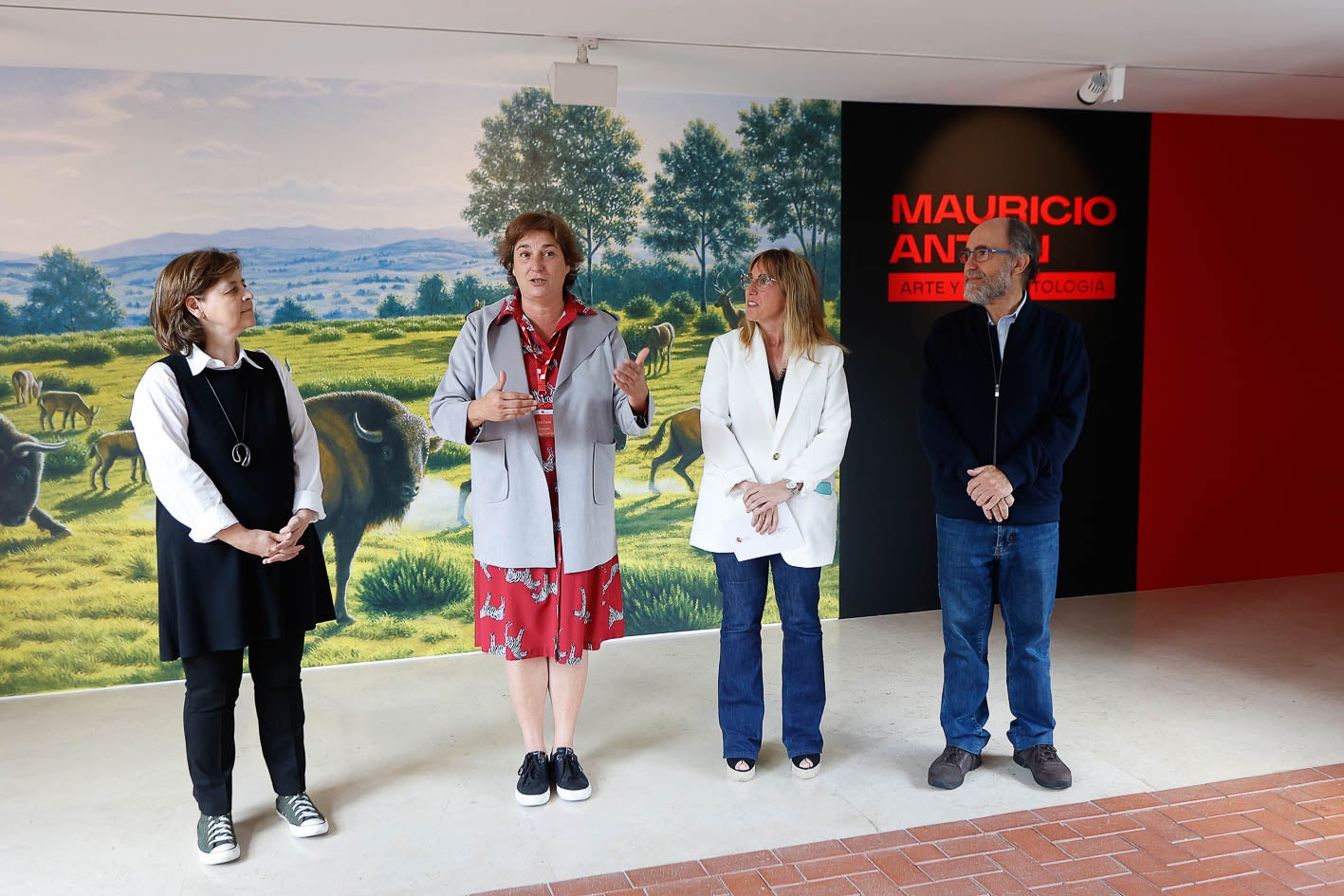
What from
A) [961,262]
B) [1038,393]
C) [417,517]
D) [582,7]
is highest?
[582,7]

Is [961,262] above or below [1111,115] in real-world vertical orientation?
below

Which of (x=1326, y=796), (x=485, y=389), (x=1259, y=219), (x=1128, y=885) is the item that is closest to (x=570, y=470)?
(x=485, y=389)

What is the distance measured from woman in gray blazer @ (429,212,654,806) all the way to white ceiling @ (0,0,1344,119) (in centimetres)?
109

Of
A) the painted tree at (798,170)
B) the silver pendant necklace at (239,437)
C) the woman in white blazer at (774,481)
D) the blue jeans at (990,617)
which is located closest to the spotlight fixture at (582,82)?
the painted tree at (798,170)

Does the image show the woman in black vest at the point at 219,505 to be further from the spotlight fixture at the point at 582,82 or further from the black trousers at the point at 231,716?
the spotlight fixture at the point at 582,82

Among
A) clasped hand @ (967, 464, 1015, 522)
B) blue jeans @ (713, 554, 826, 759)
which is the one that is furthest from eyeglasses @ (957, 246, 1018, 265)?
blue jeans @ (713, 554, 826, 759)

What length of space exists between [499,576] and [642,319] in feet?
7.32

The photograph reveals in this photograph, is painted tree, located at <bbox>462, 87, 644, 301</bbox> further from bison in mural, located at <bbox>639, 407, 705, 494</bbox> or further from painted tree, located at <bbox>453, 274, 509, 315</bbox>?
bison in mural, located at <bbox>639, 407, 705, 494</bbox>

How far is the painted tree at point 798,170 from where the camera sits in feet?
17.5

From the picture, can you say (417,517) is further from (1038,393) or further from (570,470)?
(1038,393)

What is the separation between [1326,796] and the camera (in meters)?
3.46

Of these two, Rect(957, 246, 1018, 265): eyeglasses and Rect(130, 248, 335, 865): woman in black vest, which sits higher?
Rect(957, 246, 1018, 265): eyeglasses

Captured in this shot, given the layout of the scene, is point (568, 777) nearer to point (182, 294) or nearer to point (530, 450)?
point (530, 450)

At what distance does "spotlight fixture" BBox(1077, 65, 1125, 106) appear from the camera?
185 inches
